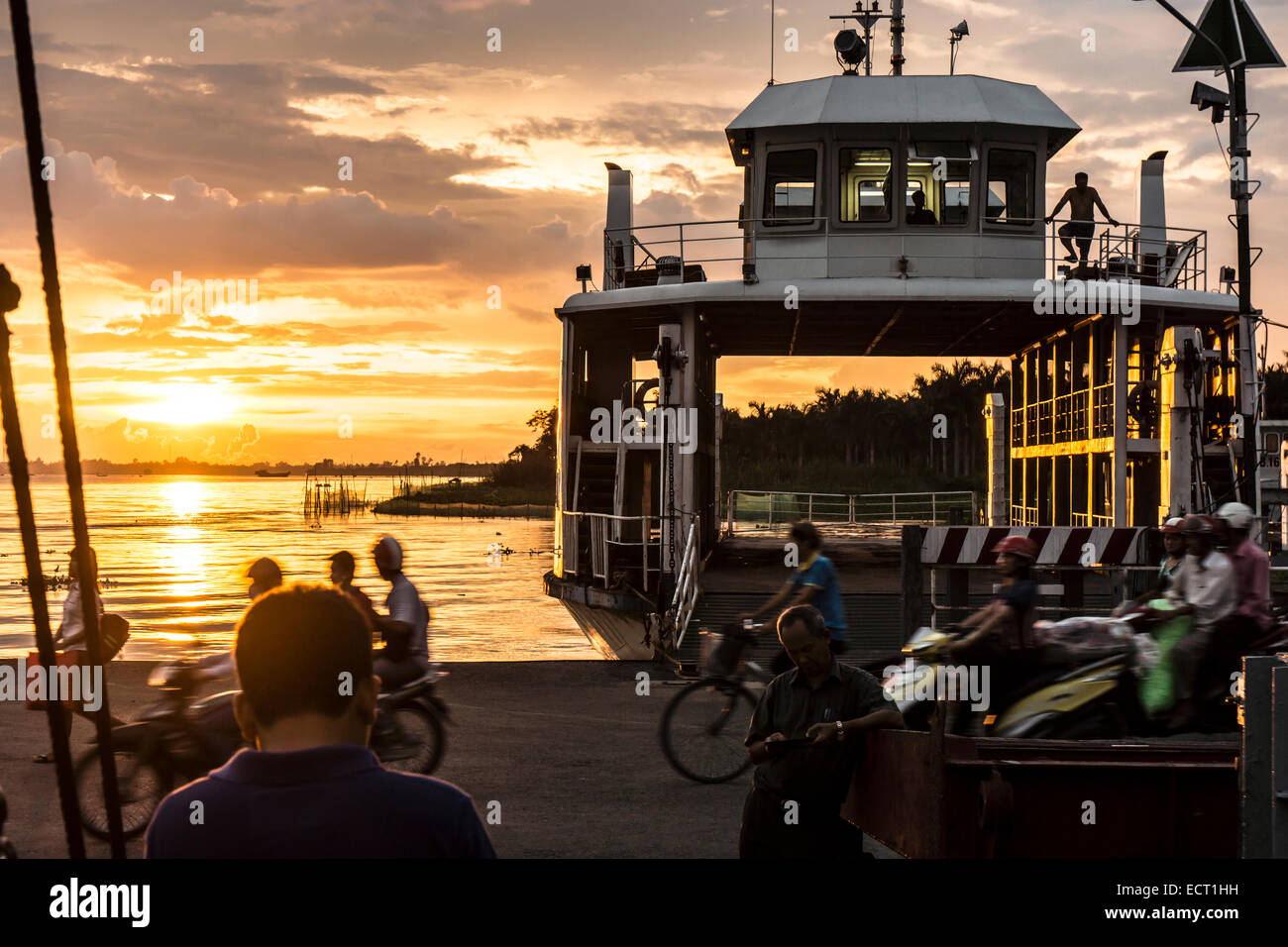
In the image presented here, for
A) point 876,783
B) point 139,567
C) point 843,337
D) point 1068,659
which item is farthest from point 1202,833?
point 139,567

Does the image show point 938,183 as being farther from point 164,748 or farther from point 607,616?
point 164,748

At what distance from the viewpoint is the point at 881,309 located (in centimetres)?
2344

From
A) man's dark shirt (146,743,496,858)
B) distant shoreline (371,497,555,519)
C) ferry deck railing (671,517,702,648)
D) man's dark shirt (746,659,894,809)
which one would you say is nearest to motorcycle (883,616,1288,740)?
man's dark shirt (746,659,894,809)

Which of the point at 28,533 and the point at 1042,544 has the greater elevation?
the point at 28,533

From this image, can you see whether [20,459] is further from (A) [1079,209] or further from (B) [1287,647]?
(A) [1079,209]

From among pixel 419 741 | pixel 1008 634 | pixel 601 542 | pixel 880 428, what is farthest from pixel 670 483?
pixel 880 428

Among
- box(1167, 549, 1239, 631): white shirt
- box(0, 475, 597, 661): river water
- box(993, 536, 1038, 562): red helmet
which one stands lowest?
box(0, 475, 597, 661): river water

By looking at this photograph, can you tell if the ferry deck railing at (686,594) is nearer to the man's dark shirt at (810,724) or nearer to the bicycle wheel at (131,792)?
the bicycle wheel at (131,792)

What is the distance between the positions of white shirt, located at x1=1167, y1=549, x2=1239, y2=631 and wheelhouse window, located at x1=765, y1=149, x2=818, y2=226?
51.3 ft

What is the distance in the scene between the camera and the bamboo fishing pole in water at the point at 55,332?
88.4 inches

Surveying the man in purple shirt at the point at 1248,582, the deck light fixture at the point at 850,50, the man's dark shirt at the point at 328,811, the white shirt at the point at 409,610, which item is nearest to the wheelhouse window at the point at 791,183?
the deck light fixture at the point at 850,50

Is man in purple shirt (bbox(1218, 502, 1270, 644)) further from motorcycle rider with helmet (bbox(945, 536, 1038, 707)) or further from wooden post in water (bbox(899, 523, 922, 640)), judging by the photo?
wooden post in water (bbox(899, 523, 922, 640))

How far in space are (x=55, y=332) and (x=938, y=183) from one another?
22.7 m

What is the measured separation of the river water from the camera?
19.3 metres
